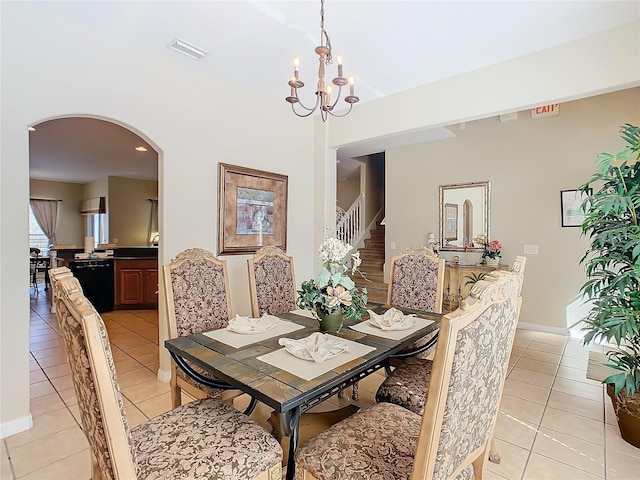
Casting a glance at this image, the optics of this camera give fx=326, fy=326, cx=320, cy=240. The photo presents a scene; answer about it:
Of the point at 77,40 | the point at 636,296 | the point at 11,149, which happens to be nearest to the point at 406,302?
the point at 636,296

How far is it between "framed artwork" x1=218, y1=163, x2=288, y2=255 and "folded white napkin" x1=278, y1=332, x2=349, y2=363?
6.34 feet

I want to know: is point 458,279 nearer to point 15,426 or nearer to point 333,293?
point 333,293

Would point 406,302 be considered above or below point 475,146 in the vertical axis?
below

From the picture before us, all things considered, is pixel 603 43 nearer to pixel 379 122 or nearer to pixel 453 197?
pixel 379 122

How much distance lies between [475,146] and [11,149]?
18.0ft

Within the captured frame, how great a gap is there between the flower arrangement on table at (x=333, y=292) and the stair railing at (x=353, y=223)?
5092 millimetres

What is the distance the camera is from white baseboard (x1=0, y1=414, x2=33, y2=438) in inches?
84.0

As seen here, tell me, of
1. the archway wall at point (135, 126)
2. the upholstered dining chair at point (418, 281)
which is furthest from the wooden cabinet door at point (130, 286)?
the upholstered dining chair at point (418, 281)

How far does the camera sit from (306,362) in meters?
1.50

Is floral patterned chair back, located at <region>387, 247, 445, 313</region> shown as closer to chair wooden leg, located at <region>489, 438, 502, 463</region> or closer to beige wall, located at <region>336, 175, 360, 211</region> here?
chair wooden leg, located at <region>489, 438, 502, 463</region>

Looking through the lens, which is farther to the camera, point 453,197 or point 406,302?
point 453,197

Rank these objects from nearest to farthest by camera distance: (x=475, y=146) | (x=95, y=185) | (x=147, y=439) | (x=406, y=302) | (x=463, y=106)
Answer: (x=147, y=439) < (x=406, y=302) < (x=463, y=106) < (x=475, y=146) < (x=95, y=185)

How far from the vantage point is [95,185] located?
9172 mm

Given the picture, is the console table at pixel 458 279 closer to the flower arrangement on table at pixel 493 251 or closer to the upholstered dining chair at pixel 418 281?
the flower arrangement on table at pixel 493 251
